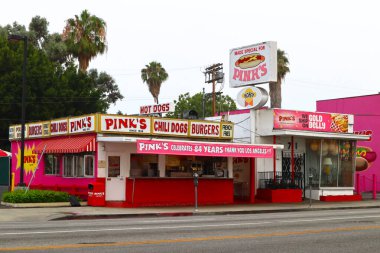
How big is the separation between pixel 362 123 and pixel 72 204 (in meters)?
24.0

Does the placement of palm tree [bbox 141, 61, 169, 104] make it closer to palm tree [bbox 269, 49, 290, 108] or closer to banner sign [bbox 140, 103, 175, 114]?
palm tree [bbox 269, 49, 290, 108]

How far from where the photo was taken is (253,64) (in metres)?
31.6

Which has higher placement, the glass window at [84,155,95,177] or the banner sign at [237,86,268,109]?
the banner sign at [237,86,268,109]

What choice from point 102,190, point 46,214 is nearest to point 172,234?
point 46,214

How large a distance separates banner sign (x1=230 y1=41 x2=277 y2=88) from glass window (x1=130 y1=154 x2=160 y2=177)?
7.10 metres

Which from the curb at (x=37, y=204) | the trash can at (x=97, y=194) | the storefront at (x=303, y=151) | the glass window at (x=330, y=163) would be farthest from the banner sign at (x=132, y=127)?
the glass window at (x=330, y=163)

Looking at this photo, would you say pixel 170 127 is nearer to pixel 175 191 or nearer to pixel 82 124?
pixel 175 191

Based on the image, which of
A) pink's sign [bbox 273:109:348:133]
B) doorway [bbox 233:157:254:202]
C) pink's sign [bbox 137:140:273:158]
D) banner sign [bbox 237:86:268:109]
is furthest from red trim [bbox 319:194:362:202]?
banner sign [bbox 237:86:268:109]

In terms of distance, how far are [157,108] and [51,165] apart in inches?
242

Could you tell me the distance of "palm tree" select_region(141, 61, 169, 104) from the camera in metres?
73.6

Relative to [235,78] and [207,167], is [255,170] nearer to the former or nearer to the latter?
[207,167]

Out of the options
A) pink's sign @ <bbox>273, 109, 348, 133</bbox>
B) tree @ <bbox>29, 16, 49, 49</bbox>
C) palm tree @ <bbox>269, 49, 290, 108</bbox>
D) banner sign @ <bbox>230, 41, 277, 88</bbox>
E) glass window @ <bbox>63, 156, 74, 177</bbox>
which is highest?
tree @ <bbox>29, 16, 49, 49</bbox>

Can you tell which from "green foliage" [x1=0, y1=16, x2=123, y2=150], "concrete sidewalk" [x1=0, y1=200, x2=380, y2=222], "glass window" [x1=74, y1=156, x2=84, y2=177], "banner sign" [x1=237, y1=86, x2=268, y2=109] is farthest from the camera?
"green foliage" [x1=0, y1=16, x2=123, y2=150]

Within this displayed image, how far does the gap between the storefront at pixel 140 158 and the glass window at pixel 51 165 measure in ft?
0.08
